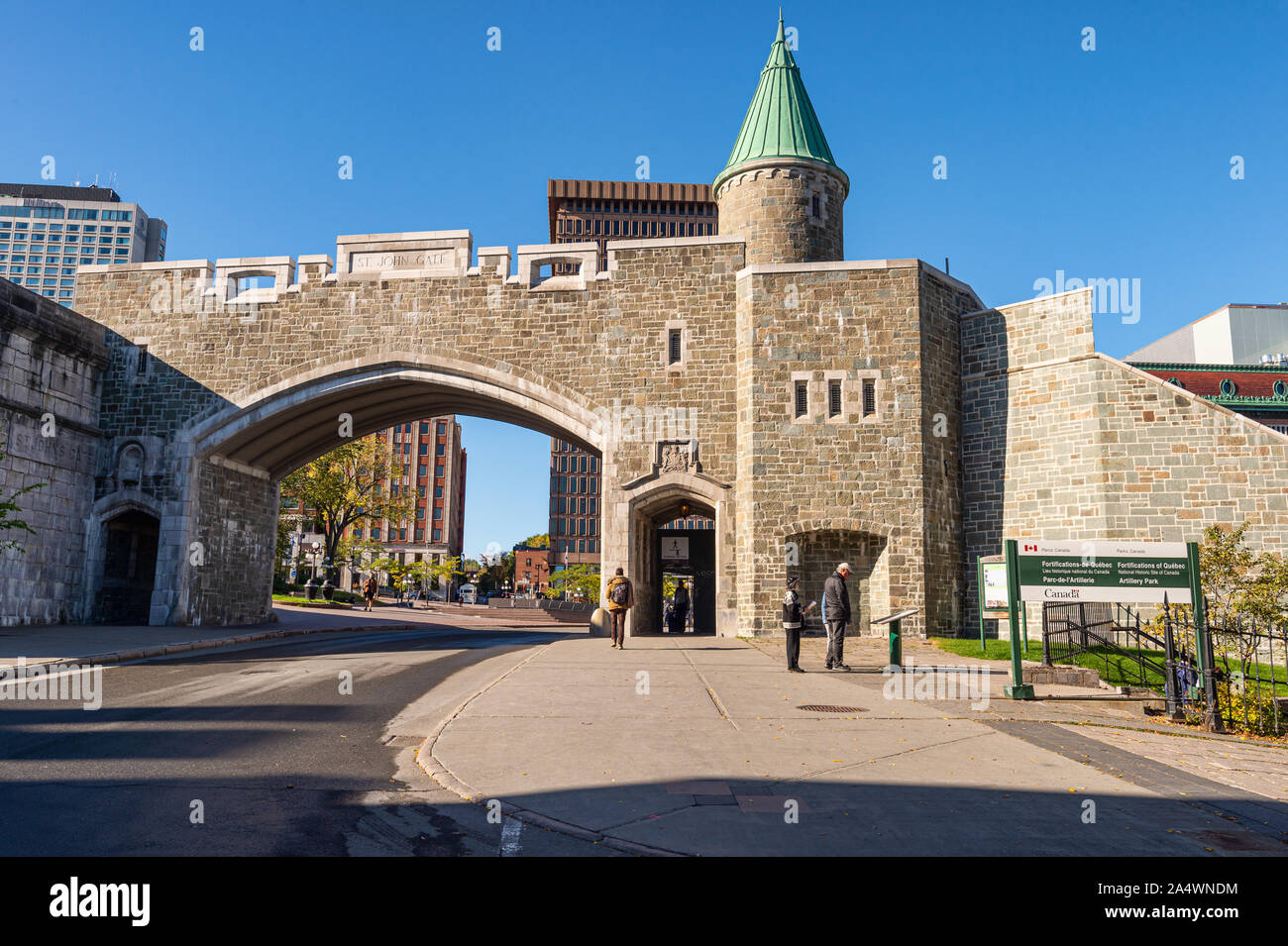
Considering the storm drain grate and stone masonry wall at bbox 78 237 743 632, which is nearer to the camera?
the storm drain grate

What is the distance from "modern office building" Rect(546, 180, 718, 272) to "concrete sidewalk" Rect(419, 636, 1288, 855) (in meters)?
108

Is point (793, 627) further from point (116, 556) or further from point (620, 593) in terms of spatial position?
point (116, 556)

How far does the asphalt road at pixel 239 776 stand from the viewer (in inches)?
187

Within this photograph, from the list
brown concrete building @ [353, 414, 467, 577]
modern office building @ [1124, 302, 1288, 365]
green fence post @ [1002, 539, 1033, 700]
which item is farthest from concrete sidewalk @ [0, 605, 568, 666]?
brown concrete building @ [353, 414, 467, 577]

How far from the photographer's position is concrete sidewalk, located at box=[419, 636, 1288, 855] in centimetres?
492

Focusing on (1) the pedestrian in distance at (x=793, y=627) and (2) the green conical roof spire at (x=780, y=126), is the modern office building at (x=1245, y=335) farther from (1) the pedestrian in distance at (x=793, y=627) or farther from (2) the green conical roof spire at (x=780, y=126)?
(1) the pedestrian in distance at (x=793, y=627)

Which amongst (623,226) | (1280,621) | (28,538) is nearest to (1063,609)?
(1280,621)

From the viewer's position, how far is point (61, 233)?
168 metres

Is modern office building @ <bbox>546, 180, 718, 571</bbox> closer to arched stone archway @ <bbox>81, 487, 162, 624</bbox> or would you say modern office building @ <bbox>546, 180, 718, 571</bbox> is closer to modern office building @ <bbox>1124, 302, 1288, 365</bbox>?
modern office building @ <bbox>1124, 302, 1288, 365</bbox>

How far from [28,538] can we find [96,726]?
57.2 feet

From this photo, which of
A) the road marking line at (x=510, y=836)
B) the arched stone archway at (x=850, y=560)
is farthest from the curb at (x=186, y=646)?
the arched stone archway at (x=850, y=560)

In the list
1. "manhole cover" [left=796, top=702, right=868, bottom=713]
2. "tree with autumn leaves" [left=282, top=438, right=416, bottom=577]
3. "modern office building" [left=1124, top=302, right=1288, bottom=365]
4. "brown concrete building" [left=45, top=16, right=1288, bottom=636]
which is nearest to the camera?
"manhole cover" [left=796, top=702, right=868, bottom=713]
